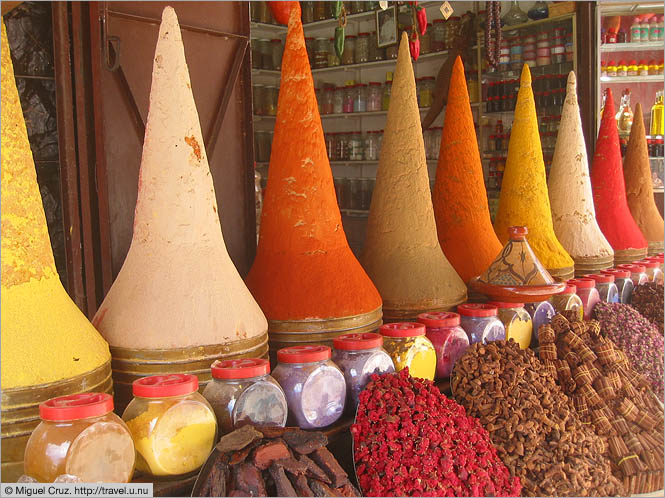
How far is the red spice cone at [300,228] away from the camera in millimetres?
1521

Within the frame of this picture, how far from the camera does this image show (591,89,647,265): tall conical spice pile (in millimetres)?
2650

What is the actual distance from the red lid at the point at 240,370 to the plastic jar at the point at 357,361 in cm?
23

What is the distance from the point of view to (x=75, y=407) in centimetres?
96

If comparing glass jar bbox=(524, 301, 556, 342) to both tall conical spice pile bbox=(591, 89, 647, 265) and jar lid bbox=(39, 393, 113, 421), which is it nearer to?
tall conical spice pile bbox=(591, 89, 647, 265)

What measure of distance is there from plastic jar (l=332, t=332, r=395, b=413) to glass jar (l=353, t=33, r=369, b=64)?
3767 mm

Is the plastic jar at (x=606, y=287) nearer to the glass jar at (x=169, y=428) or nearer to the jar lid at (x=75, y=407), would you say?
the glass jar at (x=169, y=428)

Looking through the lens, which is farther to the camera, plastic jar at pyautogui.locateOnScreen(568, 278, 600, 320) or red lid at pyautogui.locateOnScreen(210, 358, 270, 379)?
plastic jar at pyautogui.locateOnScreen(568, 278, 600, 320)

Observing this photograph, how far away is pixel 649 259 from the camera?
8.56 feet

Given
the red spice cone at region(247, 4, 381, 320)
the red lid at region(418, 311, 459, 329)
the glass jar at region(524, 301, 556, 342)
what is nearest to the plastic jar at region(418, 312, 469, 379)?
the red lid at region(418, 311, 459, 329)

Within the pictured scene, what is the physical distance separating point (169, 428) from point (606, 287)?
169 centimetres

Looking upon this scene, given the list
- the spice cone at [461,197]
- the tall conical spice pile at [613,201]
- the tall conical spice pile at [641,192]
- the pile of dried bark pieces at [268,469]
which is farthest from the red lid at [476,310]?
the tall conical spice pile at [641,192]

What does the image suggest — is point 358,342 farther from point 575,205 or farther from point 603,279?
point 575,205

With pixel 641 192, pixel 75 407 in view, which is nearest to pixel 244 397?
pixel 75 407

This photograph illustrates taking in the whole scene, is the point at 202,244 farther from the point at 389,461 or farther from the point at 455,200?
the point at 455,200
